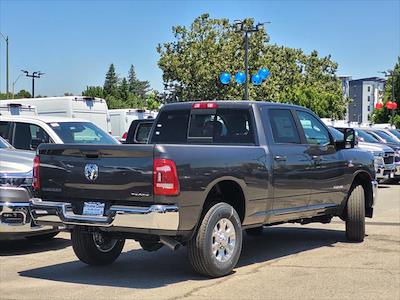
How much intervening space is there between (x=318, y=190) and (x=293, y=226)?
2.82m

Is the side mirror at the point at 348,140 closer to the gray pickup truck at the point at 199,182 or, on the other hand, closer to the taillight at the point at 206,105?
the gray pickup truck at the point at 199,182

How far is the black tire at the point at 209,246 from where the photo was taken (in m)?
6.25

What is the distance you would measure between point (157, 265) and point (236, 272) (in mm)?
1072

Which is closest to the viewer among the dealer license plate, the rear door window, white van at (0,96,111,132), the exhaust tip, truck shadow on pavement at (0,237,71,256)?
the exhaust tip

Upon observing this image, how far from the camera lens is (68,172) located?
6.39m

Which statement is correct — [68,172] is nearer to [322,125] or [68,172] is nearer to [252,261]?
[252,261]

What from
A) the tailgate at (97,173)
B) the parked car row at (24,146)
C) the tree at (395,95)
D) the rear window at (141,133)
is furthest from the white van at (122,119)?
the tree at (395,95)

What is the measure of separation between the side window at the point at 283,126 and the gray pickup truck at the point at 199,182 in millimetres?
18

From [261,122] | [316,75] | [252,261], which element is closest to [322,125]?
[261,122]

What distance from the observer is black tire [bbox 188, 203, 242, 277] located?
6246mm

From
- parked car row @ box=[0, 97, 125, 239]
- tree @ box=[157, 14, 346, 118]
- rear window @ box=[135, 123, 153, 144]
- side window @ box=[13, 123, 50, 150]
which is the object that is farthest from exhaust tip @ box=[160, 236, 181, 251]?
tree @ box=[157, 14, 346, 118]

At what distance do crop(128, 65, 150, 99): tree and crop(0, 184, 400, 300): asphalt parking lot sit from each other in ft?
521

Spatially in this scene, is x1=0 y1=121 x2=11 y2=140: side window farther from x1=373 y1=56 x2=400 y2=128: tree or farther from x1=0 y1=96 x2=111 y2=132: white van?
x1=373 y1=56 x2=400 y2=128: tree

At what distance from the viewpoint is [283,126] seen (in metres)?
7.77
